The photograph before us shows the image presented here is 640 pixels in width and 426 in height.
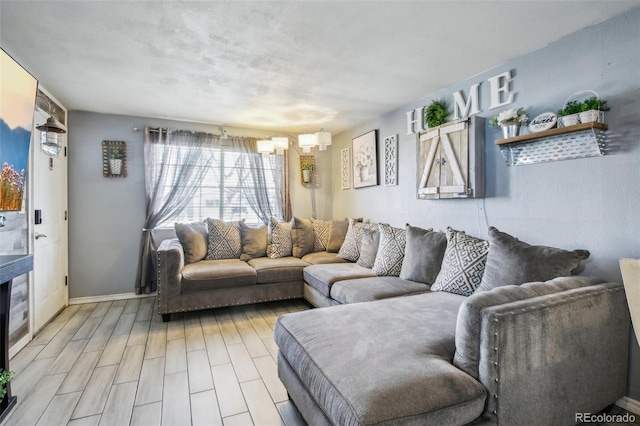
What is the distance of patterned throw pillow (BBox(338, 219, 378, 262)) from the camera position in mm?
3811

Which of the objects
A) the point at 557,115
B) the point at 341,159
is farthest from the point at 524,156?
the point at 341,159

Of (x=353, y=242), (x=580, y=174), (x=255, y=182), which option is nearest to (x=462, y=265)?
(x=580, y=174)

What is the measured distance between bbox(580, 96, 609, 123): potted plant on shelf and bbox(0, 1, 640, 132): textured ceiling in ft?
1.67

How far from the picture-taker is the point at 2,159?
6.50ft

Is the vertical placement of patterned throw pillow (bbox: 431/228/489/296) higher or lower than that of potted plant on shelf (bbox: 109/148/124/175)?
lower

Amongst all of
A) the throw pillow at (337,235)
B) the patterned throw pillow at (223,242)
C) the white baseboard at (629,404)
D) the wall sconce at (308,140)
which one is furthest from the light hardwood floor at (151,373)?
the wall sconce at (308,140)

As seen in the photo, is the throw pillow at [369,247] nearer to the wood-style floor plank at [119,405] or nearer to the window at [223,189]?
the window at [223,189]

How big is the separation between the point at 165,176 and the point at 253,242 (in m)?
1.47

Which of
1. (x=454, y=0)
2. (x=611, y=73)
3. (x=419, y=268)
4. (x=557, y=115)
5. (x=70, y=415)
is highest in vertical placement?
(x=454, y=0)

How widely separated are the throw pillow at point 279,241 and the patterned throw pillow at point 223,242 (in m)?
0.40

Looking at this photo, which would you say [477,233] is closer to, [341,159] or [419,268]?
[419,268]

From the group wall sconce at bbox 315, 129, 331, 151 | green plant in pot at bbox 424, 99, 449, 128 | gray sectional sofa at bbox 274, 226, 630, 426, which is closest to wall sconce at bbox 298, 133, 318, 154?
wall sconce at bbox 315, 129, 331, 151

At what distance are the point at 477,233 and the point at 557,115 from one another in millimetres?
1069

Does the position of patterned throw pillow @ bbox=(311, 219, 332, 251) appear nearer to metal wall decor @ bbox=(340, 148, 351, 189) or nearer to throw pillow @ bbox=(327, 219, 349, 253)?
throw pillow @ bbox=(327, 219, 349, 253)
